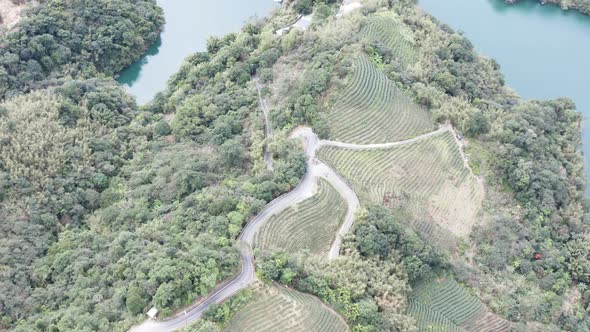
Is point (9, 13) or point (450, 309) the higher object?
point (9, 13)

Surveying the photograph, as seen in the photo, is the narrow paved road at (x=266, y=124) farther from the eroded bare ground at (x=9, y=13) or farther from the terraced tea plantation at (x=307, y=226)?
the eroded bare ground at (x=9, y=13)

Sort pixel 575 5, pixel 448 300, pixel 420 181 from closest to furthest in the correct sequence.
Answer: pixel 448 300 → pixel 420 181 → pixel 575 5

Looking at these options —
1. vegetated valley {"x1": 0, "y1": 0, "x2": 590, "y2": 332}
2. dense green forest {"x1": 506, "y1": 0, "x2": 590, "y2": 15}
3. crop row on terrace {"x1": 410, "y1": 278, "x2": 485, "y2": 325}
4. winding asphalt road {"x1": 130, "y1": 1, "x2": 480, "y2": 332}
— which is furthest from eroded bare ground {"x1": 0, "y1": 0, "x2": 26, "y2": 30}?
dense green forest {"x1": 506, "y1": 0, "x2": 590, "y2": 15}

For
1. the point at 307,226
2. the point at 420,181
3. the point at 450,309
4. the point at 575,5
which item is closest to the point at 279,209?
the point at 307,226

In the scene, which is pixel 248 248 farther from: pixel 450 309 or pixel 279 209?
pixel 450 309

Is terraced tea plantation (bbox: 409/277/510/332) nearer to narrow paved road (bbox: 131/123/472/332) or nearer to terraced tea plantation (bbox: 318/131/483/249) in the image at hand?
terraced tea plantation (bbox: 318/131/483/249)

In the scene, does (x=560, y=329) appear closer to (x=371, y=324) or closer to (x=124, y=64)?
(x=371, y=324)
